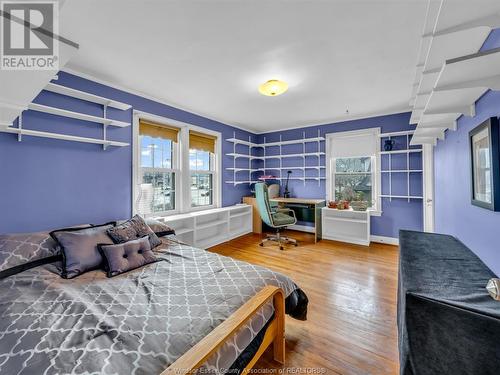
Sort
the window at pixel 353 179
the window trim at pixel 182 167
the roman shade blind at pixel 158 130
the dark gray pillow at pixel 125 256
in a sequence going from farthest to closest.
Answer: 1. the window at pixel 353 179
2. the roman shade blind at pixel 158 130
3. the window trim at pixel 182 167
4. the dark gray pillow at pixel 125 256

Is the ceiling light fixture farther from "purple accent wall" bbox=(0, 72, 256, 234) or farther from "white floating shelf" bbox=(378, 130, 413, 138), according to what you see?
"white floating shelf" bbox=(378, 130, 413, 138)

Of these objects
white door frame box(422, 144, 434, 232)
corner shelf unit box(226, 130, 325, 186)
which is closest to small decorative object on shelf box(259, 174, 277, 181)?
corner shelf unit box(226, 130, 325, 186)

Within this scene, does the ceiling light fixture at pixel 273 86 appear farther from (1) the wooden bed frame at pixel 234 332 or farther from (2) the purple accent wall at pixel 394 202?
(2) the purple accent wall at pixel 394 202

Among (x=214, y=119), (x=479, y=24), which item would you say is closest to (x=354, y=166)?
(x=214, y=119)

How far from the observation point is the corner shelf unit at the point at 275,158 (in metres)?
4.85

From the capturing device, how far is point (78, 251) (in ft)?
5.74

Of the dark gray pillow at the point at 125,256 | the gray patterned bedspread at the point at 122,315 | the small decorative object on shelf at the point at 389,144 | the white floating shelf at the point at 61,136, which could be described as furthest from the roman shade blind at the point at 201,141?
the small decorative object on shelf at the point at 389,144

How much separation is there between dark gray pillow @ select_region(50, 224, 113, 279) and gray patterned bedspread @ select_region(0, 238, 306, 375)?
0.07m

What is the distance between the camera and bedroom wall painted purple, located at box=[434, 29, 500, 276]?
1.29 metres

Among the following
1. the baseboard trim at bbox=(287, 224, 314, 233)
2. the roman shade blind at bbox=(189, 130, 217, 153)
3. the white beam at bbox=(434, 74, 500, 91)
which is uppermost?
the roman shade blind at bbox=(189, 130, 217, 153)

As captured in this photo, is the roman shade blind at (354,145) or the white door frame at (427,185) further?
the roman shade blind at (354,145)

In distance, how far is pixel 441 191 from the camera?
2688 millimetres

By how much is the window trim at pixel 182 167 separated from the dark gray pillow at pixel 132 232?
0.84m

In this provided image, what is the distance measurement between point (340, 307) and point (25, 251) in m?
2.80
